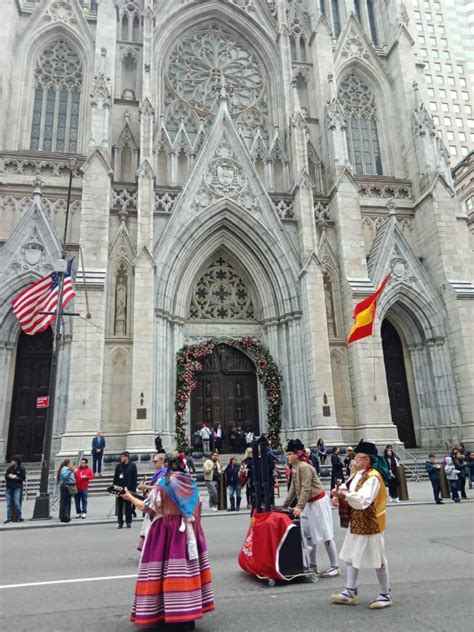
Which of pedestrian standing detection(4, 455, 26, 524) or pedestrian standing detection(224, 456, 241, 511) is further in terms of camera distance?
pedestrian standing detection(224, 456, 241, 511)

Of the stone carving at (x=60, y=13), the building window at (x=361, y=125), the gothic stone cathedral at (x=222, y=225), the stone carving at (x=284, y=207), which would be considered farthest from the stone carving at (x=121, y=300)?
the stone carving at (x=60, y=13)

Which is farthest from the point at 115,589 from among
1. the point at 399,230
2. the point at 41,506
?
the point at 399,230

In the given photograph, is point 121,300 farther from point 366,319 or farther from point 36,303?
point 366,319

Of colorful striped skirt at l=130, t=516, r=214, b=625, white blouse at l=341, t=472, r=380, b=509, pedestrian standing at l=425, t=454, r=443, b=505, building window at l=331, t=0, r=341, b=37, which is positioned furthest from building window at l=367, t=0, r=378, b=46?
colorful striped skirt at l=130, t=516, r=214, b=625

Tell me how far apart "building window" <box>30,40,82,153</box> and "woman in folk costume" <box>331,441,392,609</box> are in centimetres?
2357

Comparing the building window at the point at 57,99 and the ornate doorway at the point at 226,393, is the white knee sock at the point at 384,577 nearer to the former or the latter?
the ornate doorway at the point at 226,393

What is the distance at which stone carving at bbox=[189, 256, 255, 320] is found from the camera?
2265cm

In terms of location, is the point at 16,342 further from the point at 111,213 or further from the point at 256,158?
the point at 256,158

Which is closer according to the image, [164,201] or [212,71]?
[164,201]

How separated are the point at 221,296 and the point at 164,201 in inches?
202

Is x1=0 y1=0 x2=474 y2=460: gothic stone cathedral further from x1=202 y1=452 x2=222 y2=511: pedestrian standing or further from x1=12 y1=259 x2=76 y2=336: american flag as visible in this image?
x1=202 y1=452 x2=222 y2=511: pedestrian standing

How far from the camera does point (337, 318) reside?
72.4ft

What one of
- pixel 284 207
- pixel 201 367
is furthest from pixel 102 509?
pixel 284 207

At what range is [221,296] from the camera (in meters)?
23.0
